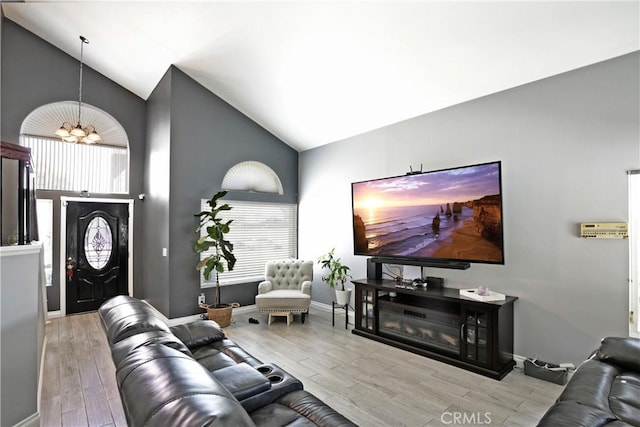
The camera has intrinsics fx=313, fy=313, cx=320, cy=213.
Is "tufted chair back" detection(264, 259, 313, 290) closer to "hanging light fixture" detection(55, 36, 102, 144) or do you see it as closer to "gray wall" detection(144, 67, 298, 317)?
"gray wall" detection(144, 67, 298, 317)

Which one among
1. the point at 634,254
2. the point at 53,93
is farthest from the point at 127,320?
the point at 53,93

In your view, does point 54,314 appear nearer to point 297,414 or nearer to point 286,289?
point 286,289

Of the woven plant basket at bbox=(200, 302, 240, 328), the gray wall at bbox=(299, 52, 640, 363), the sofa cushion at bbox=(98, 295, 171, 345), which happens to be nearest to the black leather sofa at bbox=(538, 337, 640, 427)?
the gray wall at bbox=(299, 52, 640, 363)

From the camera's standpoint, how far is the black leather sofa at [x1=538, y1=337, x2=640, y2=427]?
1.55 metres

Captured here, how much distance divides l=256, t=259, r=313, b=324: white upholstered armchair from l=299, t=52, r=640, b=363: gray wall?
194 cm

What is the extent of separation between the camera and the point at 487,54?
10.3ft

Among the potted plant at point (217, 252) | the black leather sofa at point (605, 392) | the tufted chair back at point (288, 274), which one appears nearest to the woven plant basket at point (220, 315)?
the potted plant at point (217, 252)

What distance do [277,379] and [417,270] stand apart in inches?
113

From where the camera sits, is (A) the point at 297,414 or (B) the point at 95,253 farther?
(B) the point at 95,253

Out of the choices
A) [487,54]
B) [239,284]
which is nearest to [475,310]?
[487,54]

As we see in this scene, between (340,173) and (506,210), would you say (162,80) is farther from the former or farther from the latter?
(506,210)

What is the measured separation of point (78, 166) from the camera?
17.9 ft

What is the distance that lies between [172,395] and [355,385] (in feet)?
8.10

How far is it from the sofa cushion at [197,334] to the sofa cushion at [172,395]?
4.57ft
